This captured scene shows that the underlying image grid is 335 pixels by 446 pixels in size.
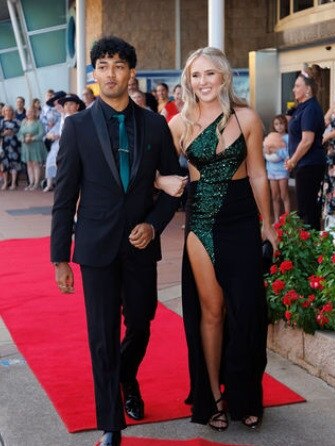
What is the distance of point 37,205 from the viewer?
49.2 ft

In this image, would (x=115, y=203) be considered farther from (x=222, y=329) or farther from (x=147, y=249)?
(x=222, y=329)

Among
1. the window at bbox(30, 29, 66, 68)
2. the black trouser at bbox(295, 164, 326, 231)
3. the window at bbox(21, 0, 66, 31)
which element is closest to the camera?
the black trouser at bbox(295, 164, 326, 231)

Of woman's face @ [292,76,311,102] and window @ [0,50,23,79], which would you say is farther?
window @ [0,50,23,79]

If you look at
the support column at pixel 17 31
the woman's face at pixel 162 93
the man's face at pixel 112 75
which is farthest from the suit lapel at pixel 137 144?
the support column at pixel 17 31

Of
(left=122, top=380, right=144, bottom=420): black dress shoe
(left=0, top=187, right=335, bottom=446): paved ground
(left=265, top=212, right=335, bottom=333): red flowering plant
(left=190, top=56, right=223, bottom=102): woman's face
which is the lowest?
(left=0, top=187, right=335, bottom=446): paved ground

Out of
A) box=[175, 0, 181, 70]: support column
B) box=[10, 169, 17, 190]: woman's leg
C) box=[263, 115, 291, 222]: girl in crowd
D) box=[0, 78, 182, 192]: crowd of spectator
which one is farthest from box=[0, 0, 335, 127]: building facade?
box=[10, 169, 17, 190]: woman's leg

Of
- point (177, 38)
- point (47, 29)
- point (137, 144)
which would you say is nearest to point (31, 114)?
point (177, 38)

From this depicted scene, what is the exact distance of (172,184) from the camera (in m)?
4.19

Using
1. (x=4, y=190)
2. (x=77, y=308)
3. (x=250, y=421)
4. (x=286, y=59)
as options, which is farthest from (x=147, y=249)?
(x=4, y=190)

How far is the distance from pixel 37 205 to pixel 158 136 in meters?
10.9

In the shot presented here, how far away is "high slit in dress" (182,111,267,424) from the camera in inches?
171

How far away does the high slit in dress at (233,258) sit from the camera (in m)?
4.36

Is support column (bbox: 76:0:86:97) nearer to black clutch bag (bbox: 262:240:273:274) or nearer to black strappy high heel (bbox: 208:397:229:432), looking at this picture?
black clutch bag (bbox: 262:240:273:274)

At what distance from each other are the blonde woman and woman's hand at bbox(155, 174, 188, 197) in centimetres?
4
